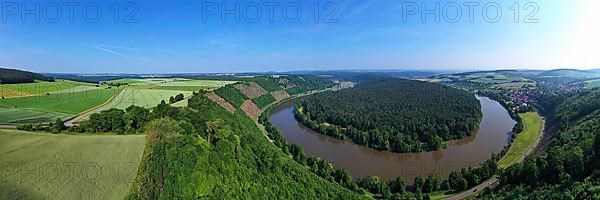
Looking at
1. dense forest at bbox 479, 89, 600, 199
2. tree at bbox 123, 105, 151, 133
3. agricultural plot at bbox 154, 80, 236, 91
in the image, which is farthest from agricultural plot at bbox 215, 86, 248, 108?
dense forest at bbox 479, 89, 600, 199

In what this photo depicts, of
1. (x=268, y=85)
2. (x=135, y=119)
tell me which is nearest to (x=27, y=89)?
(x=135, y=119)

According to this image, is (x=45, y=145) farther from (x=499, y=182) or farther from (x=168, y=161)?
(x=499, y=182)

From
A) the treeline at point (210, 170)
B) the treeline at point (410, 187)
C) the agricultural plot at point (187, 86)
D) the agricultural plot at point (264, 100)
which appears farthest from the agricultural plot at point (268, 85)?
the treeline at point (210, 170)

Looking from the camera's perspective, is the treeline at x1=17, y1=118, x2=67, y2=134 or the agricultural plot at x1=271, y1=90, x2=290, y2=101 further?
the agricultural plot at x1=271, y1=90, x2=290, y2=101

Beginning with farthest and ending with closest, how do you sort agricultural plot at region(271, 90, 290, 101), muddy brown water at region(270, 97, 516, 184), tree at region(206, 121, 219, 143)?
1. agricultural plot at region(271, 90, 290, 101)
2. muddy brown water at region(270, 97, 516, 184)
3. tree at region(206, 121, 219, 143)

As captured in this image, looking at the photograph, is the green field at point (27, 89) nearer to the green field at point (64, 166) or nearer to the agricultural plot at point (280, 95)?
the green field at point (64, 166)

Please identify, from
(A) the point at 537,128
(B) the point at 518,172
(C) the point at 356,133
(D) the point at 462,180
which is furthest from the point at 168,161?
(A) the point at 537,128

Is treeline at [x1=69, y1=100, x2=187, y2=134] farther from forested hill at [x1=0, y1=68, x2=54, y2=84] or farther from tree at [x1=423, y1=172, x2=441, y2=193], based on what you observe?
tree at [x1=423, y1=172, x2=441, y2=193]

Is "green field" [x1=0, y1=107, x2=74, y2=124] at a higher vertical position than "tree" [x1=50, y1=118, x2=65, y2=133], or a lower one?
higher
